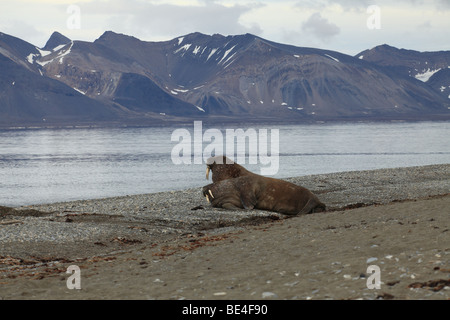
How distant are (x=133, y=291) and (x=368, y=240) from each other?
16.9 ft

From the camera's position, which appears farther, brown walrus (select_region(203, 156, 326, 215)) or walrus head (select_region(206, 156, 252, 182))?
walrus head (select_region(206, 156, 252, 182))

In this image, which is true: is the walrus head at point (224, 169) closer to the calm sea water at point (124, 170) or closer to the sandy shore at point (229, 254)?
the sandy shore at point (229, 254)

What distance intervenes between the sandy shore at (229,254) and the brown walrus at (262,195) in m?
0.62

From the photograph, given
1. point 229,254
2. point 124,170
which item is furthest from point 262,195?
point 124,170

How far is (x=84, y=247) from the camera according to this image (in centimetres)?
1739

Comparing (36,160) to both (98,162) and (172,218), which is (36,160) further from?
(172,218)

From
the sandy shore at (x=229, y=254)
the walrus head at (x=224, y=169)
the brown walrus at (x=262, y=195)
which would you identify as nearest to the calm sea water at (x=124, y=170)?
the walrus head at (x=224, y=169)

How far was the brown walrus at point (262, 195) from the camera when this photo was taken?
74.3 feet

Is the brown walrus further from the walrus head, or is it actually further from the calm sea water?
the calm sea water

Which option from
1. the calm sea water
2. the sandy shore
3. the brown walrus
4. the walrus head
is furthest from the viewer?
the calm sea water

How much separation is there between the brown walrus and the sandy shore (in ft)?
2.02

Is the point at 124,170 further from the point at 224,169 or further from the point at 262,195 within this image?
the point at 262,195

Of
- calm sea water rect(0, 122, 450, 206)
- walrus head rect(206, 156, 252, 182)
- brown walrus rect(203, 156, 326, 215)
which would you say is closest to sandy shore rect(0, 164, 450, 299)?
brown walrus rect(203, 156, 326, 215)

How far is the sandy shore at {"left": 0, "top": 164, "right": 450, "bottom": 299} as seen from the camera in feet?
34.0
